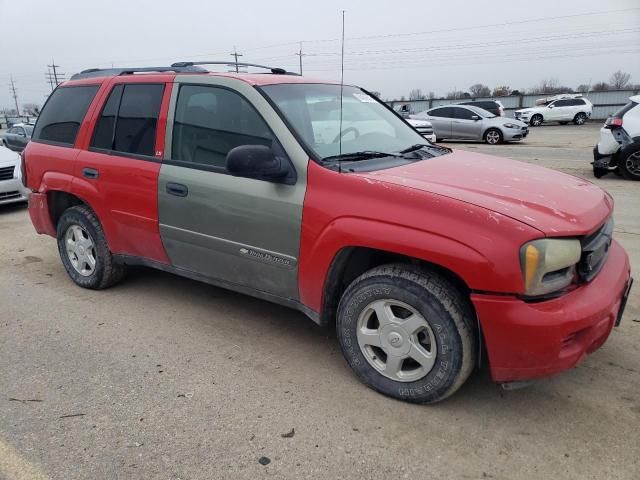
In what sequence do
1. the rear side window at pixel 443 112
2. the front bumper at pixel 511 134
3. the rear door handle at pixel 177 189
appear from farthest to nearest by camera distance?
the rear side window at pixel 443 112
the front bumper at pixel 511 134
the rear door handle at pixel 177 189

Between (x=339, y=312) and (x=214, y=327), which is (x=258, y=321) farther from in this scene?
(x=339, y=312)

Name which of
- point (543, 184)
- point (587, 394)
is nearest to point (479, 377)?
point (587, 394)

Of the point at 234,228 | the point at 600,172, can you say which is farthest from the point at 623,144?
the point at 234,228

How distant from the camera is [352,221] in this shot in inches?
108

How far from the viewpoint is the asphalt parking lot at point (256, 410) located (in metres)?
2.34

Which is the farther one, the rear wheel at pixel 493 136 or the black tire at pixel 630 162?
the rear wheel at pixel 493 136

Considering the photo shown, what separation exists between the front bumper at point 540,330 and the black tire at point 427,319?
124mm

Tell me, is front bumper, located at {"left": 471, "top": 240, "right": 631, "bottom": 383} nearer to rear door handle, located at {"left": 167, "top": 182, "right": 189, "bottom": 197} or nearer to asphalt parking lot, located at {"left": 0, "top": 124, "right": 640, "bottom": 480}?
asphalt parking lot, located at {"left": 0, "top": 124, "right": 640, "bottom": 480}

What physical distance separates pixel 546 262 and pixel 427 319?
0.63 metres

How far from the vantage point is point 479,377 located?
308 centimetres

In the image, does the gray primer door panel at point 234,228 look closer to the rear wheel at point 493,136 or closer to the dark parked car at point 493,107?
the rear wheel at point 493,136

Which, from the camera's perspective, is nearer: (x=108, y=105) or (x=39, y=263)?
(x=108, y=105)

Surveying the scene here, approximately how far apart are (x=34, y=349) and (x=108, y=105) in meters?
1.92

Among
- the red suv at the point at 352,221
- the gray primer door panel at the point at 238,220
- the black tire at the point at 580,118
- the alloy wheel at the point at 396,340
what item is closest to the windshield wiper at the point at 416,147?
the red suv at the point at 352,221
